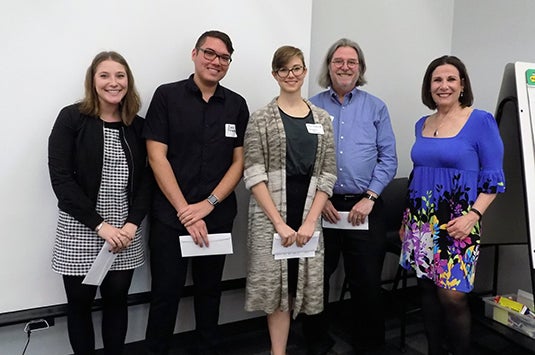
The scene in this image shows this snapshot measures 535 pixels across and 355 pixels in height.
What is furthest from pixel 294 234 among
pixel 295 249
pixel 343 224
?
pixel 343 224

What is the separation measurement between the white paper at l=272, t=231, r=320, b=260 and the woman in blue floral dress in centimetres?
52

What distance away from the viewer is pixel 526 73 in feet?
6.37

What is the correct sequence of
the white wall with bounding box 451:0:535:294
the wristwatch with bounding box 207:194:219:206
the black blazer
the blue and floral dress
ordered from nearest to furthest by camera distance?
the black blazer → the blue and floral dress → the wristwatch with bounding box 207:194:219:206 → the white wall with bounding box 451:0:535:294

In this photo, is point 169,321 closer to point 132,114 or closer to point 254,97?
point 132,114

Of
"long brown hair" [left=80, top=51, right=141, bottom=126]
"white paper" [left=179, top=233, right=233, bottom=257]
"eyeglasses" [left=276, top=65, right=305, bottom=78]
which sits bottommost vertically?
"white paper" [left=179, top=233, right=233, bottom=257]

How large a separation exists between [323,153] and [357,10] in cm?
154

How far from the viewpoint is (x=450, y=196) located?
179 cm

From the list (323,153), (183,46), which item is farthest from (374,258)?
(183,46)

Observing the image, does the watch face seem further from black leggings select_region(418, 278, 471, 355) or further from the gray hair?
black leggings select_region(418, 278, 471, 355)

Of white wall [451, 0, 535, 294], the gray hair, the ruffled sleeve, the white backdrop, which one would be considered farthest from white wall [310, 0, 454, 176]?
the ruffled sleeve

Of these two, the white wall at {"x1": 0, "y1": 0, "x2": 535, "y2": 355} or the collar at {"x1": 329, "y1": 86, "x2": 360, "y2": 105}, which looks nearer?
the white wall at {"x1": 0, "y1": 0, "x2": 535, "y2": 355}

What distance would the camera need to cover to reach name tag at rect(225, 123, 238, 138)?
188 cm

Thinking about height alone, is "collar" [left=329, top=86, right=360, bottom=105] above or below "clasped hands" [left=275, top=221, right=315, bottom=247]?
above

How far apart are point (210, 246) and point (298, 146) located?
2.06 feet
